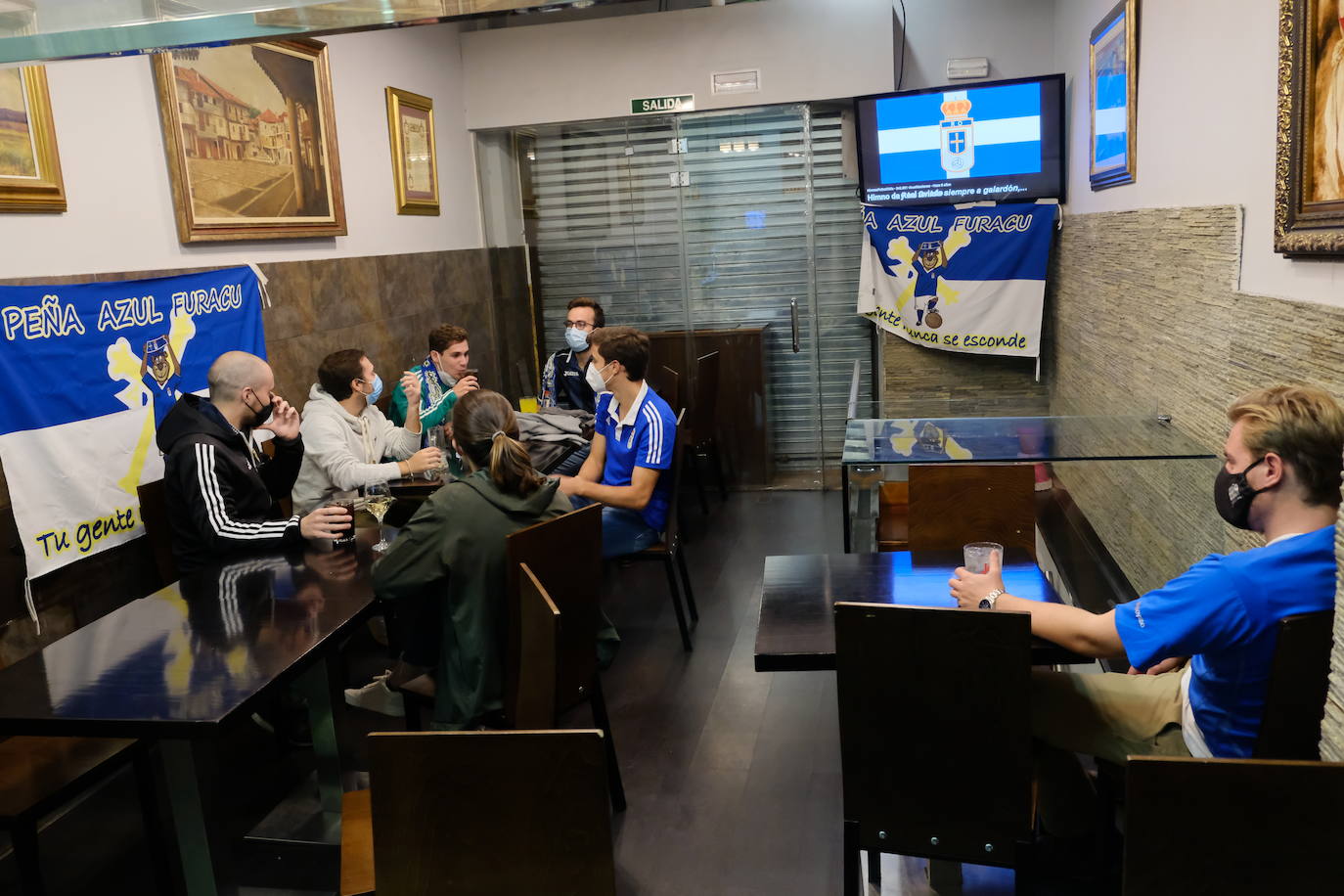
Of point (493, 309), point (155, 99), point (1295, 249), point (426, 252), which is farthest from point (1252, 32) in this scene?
point (493, 309)

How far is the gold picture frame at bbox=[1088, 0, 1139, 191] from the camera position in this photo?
13.2 ft

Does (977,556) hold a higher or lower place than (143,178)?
lower

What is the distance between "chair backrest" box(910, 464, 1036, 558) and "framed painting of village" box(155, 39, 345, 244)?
2.94 m

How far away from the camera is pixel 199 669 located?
7.14 ft

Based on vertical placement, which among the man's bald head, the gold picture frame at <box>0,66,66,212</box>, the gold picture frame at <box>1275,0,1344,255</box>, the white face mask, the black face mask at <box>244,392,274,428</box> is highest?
the gold picture frame at <box>0,66,66,212</box>

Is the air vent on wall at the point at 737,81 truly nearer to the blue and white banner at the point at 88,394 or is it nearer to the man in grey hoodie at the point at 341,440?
the man in grey hoodie at the point at 341,440

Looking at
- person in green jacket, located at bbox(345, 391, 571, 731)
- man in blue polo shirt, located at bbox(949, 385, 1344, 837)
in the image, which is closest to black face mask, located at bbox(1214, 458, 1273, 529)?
man in blue polo shirt, located at bbox(949, 385, 1344, 837)

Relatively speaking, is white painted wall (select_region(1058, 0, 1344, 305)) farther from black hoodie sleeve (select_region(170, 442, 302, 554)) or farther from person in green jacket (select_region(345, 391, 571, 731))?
black hoodie sleeve (select_region(170, 442, 302, 554))

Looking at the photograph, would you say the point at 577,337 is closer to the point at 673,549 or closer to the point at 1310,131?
the point at 673,549

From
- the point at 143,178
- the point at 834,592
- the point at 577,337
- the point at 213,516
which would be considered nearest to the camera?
the point at 834,592

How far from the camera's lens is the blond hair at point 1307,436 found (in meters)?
1.72

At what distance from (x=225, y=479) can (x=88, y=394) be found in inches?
24.9

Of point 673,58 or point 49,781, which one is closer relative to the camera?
point 49,781

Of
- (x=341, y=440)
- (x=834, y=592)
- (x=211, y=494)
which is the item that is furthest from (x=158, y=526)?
(x=834, y=592)
